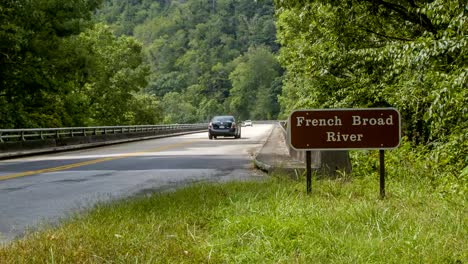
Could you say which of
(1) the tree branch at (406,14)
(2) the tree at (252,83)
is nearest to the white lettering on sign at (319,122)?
(1) the tree branch at (406,14)

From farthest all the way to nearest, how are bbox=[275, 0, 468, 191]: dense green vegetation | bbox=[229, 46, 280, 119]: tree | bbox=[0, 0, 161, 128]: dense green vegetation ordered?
bbox=[229, 46, 280, 119]: tree, bbox=[0, 0, 161, 128]: dense green vegetation, bbox=[275, 0, 468, 191]: dense green vegetation

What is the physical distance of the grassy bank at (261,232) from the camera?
4.64 m

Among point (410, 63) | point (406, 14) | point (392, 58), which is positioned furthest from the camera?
point (406, 14)

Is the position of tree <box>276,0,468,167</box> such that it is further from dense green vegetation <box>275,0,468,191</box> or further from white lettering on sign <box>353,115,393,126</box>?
white lettering on sign <box>353,115,393,126</box>

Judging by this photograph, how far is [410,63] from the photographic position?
26.7ft

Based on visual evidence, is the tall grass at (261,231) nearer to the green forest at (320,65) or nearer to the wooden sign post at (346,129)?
the wooden sign post at (346,129)

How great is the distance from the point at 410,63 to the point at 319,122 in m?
1.71

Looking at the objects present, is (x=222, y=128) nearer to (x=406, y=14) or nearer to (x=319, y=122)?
(x=406, y=14)

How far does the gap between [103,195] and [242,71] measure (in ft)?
551

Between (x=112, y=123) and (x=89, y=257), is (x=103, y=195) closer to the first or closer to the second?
Answer: (x=89, y=257)

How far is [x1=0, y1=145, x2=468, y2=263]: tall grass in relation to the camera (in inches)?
183

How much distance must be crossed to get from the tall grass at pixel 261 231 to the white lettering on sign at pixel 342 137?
0.83 meters

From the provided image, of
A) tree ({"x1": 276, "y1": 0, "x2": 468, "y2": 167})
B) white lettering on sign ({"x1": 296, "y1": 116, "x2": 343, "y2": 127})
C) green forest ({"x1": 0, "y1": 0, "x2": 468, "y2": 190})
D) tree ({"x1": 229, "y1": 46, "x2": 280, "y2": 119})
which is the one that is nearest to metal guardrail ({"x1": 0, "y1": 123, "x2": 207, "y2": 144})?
green forest ({"x1": 0, "y1": 0, "x2": 468, "y2": 190})

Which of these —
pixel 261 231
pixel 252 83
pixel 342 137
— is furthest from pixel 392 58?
pixel 252 83
